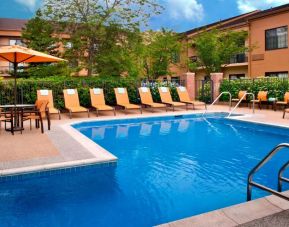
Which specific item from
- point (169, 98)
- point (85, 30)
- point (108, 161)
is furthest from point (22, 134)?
point (85, 30)

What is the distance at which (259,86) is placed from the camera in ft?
52.9

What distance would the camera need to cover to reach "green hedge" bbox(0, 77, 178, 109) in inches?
536

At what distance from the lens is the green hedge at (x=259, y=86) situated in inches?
593

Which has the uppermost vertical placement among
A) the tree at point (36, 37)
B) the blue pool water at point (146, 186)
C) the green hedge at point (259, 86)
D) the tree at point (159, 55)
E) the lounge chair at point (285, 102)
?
the tree at point (36, 37)

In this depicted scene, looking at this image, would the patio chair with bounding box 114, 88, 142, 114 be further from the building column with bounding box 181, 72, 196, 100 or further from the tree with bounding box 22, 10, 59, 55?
the tree with bounding box 22, 10, 59, 55

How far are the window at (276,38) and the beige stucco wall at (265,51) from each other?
265 mm

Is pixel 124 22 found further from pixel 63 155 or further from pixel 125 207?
pixel 125 207

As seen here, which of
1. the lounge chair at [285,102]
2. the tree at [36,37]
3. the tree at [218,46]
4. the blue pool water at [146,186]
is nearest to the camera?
the blue pool water at [146,186]

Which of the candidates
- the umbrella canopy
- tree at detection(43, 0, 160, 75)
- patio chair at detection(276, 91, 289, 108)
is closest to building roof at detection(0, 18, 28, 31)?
tree at detection(43, 0, 160, 75)

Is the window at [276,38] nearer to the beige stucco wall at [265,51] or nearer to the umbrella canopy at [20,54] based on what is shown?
the beige stucco wall at [265,51]

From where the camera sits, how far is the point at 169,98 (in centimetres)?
1595

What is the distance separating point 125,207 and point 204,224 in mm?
1477

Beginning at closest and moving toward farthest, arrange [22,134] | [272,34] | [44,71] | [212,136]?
[22,134], [212,136], [272,34], [44,71]

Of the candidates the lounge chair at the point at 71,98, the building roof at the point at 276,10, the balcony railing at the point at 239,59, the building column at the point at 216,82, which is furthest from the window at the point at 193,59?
the lounge chair at the point at 71,98
